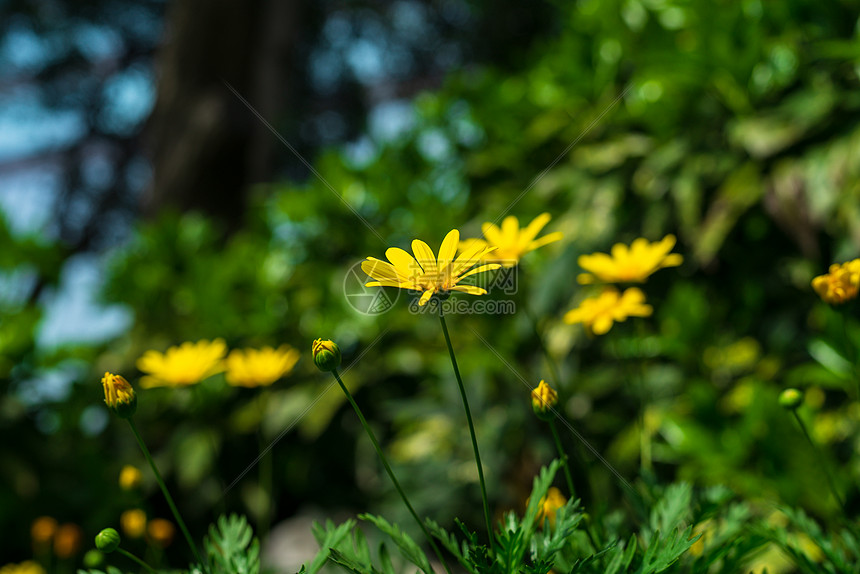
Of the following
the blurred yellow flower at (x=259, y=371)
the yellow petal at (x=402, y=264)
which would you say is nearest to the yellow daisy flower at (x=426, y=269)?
the yellow petal at (x=402, y=264)

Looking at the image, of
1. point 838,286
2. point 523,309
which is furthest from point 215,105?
point 838,286

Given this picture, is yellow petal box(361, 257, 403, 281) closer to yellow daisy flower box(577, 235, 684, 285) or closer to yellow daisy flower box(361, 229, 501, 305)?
yellow daisy flower box(361, 229, 501, 305)

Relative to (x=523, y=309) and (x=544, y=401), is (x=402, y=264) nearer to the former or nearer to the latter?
(x=544, y=401)

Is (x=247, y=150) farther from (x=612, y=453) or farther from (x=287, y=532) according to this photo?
(x=612, y=453)

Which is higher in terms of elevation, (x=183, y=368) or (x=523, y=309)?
(x=183, y=368)

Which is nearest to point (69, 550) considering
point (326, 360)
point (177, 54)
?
point (326, 360)

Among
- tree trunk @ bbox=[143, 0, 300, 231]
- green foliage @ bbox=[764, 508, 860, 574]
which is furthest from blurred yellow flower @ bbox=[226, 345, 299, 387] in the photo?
tree trunk @ bbox=[143, 0, 300, 231]
